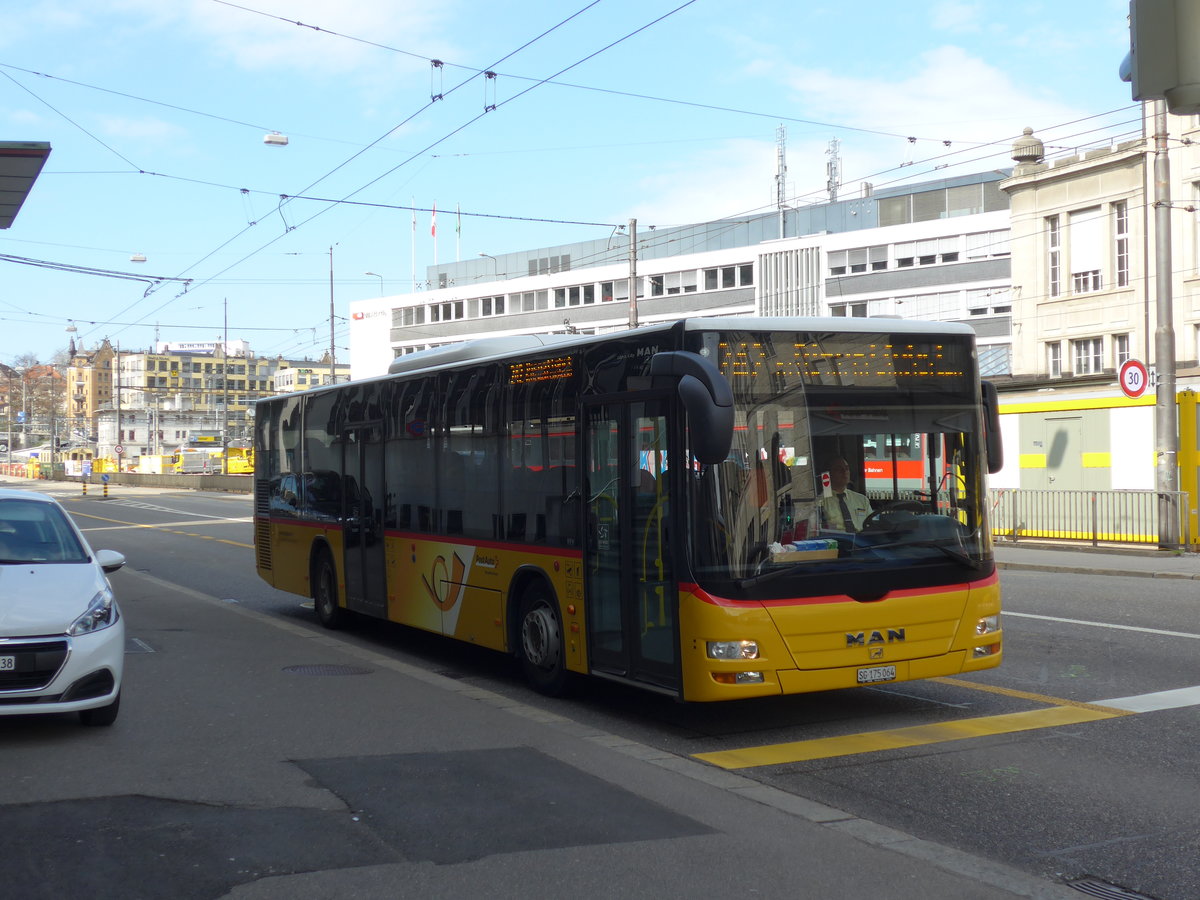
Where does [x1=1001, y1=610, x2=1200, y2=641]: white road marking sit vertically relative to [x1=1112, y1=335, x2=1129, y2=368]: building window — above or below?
below

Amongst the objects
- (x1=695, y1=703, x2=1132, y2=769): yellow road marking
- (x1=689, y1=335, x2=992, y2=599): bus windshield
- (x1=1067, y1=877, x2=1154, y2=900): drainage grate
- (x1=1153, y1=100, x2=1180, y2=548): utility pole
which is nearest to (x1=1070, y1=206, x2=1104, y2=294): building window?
(x1=1153, y1=100, x2=1180, y2=548): utility pole

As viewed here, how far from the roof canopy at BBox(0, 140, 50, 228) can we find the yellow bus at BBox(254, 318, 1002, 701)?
588 centimetres

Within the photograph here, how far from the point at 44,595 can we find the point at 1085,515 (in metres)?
20.1

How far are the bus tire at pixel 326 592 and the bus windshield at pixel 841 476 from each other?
700 cm

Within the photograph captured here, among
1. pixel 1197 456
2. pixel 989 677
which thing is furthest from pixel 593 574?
pixel 1197 456

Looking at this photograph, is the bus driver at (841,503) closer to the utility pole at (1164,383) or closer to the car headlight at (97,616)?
the car headlight at (97,616)

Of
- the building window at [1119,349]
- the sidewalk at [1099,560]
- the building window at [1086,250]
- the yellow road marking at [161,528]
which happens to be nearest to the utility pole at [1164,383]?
the sidewalk at [1099,560]

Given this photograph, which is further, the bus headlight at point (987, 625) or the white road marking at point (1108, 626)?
the white road marking at point (1108, 626)

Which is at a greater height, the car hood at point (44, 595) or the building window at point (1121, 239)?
the building window at point (1121, 239)

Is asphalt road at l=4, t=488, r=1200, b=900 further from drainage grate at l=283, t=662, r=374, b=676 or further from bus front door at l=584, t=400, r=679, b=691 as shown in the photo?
drainage grate at l=283, t=662, r=374, b=676

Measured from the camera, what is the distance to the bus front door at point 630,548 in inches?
317

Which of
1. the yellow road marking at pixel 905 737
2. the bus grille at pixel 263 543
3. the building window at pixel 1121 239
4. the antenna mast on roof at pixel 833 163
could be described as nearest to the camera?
the yellow road marking at pixel 905 737

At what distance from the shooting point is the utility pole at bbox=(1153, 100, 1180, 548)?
21.4m

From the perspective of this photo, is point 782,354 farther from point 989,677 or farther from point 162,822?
point 162,822
